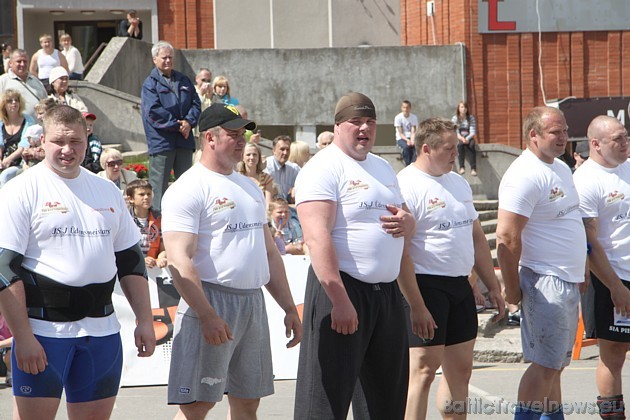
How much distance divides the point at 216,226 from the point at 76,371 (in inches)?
39.6

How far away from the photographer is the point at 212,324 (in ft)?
16.0

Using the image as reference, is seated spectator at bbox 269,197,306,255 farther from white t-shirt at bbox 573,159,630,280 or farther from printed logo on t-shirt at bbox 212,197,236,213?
printed logo on t-shirt at bbox 212,197,236,213

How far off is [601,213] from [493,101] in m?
20.2

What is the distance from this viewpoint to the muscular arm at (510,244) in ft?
19.4

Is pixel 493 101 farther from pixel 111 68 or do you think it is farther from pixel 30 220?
pixel 30 220

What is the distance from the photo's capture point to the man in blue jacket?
11.0 meters

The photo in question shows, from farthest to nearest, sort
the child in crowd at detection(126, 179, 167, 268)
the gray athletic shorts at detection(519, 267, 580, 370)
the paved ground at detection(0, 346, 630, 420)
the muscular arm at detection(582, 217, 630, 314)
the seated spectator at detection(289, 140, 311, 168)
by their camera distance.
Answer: the seated spectator at detection(289, 140, 311, 168)
the child in crowd at detection(126, 179, 167, 268)
the paved ground at detection(0, 346, 630, 420)
the muscular arm at detection(582, 217, 630, 314)
the gray athletic shorts at detection(519, 267, 580, 370)

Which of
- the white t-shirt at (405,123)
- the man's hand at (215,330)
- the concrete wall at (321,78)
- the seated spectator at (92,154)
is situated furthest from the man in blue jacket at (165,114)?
the concrete wall at (321,78)

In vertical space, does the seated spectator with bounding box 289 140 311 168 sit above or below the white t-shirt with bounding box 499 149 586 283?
above

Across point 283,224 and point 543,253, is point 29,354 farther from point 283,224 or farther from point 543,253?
point 283,224

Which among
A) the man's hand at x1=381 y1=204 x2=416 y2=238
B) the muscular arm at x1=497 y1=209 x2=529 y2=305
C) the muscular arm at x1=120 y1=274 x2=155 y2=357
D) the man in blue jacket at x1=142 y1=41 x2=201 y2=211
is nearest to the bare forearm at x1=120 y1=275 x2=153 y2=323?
the muscular arm at x1=120 y1=274 x2=155 y2=357

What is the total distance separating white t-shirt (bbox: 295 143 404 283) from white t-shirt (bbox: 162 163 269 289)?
0.34 meters

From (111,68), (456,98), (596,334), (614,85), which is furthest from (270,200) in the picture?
(614,85)

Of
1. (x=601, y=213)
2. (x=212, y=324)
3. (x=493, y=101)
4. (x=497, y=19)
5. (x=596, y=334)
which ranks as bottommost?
(x=596, y=334)
